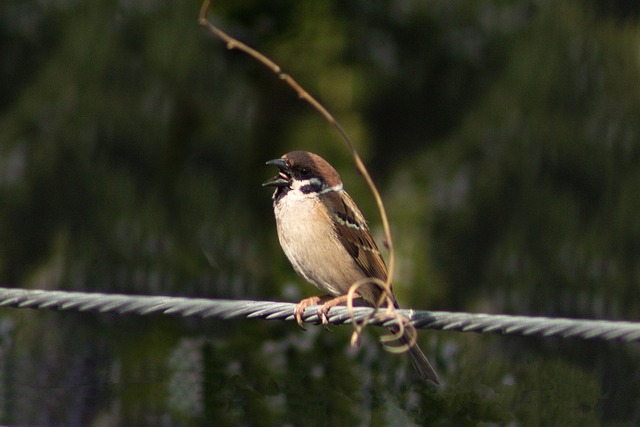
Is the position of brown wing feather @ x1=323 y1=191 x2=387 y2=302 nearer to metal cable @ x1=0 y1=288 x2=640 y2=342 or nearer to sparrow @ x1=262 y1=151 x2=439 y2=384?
sparrow @ x1=262 y1=151 x2=439 y2=384

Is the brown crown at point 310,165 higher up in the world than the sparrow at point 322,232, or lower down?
higher up

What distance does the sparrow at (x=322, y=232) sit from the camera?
4.00 m

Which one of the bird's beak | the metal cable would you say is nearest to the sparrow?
the bird's beak

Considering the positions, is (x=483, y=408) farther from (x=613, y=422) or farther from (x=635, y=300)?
(x=635, y=300)

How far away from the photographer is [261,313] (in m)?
2.75

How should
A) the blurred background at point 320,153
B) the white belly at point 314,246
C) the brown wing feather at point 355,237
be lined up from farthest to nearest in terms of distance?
the blurred background at point 320,153
the brown wing feather at point 355,237
the white belly at point 314,246

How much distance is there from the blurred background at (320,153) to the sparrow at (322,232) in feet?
1.90

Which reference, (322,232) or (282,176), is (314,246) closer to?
(322,232)

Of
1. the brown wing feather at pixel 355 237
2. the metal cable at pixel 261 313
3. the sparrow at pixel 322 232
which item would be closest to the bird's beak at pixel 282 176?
the sparrow at pixel 322 232

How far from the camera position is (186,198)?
5.30 metres

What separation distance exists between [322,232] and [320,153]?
1.40m

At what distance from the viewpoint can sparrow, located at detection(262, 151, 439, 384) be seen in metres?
4.00

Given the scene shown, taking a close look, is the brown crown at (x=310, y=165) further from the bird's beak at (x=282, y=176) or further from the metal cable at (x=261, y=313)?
the metal cable at (x=261, y=313)

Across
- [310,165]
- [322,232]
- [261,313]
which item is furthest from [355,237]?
[261,313]
